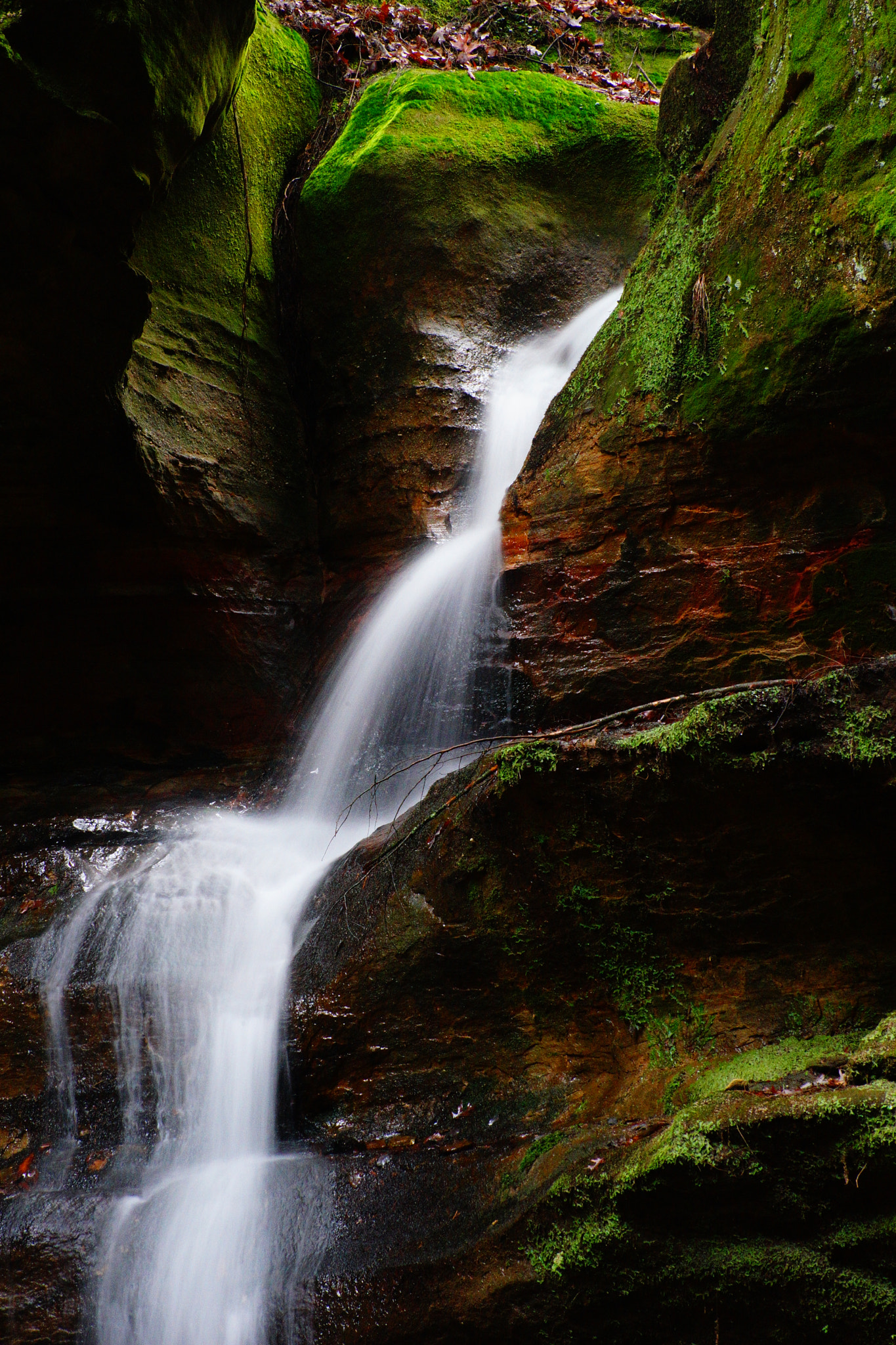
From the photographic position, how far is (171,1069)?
12.8ft

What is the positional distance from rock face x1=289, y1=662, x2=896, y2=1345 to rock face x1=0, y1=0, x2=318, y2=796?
323 cm

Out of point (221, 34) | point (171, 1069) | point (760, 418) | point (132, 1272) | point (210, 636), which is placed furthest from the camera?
point (210, 636)

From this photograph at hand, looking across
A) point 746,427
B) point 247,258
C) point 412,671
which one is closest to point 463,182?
point 247,258

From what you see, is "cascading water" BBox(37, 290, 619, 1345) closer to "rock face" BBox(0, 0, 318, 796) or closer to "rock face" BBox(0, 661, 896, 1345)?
"rock face" BBox(0, 661, 896, 1345)

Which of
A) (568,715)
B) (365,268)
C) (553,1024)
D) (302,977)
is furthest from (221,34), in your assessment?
(553,1024)

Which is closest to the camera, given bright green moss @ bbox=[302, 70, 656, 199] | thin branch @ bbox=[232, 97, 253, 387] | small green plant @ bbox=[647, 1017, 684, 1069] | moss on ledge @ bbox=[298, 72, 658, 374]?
A: small green plant @ bbox=[647, 1017, 684, 1069]

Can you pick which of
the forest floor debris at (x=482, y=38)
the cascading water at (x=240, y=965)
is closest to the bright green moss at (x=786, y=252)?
the cascading water at (x=240, y=965)

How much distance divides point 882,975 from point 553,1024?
4.33ft

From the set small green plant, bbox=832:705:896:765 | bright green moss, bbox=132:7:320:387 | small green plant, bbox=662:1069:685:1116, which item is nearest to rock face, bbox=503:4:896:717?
small green plant, bbox=832:705:896:765

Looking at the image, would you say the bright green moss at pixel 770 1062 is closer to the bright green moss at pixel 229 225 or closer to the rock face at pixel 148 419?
the rock face at pixel 148 419

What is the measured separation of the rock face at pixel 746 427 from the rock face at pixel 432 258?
171 centimetres

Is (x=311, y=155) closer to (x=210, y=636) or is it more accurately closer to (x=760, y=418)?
(x=210, y=636)

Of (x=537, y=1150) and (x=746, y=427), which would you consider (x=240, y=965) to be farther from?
(x=746, y=427)

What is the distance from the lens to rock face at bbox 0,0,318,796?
14.6ft
